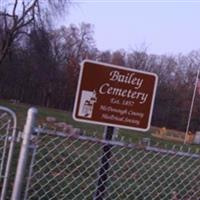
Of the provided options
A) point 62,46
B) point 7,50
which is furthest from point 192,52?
point 7,50

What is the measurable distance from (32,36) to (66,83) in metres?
31.9

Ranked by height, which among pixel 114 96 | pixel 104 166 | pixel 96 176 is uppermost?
pixel 114 96

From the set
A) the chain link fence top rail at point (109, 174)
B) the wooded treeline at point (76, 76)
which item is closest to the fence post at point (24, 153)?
the chain link fence top rail at point (109, 174)

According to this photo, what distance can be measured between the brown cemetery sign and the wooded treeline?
52.5 meters

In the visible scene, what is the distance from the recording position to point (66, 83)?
71.2 m

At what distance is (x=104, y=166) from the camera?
14.6 ft

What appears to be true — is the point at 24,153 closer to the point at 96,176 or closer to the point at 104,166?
the point at 104,166

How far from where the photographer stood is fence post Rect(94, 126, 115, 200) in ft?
14.3

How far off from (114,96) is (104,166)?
56 cm

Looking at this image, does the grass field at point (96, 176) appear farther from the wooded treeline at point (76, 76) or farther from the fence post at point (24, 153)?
the wooded treeline at point (76, 76)

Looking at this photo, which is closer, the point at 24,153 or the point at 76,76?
the point at 24,153

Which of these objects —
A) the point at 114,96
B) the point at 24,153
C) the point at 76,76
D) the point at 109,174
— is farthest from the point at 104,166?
the point at 76,76

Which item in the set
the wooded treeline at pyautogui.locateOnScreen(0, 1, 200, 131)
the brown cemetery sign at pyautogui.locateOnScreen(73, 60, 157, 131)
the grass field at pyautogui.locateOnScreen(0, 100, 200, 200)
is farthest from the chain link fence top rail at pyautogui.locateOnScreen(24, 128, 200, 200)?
the wooded treeline at pyautogui.locateOnScreen(0, 1, 200, 131)

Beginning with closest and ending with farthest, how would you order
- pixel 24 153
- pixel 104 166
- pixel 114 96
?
1. pixel 24 153
2. pixel 114 96
3. pixel 104 166
